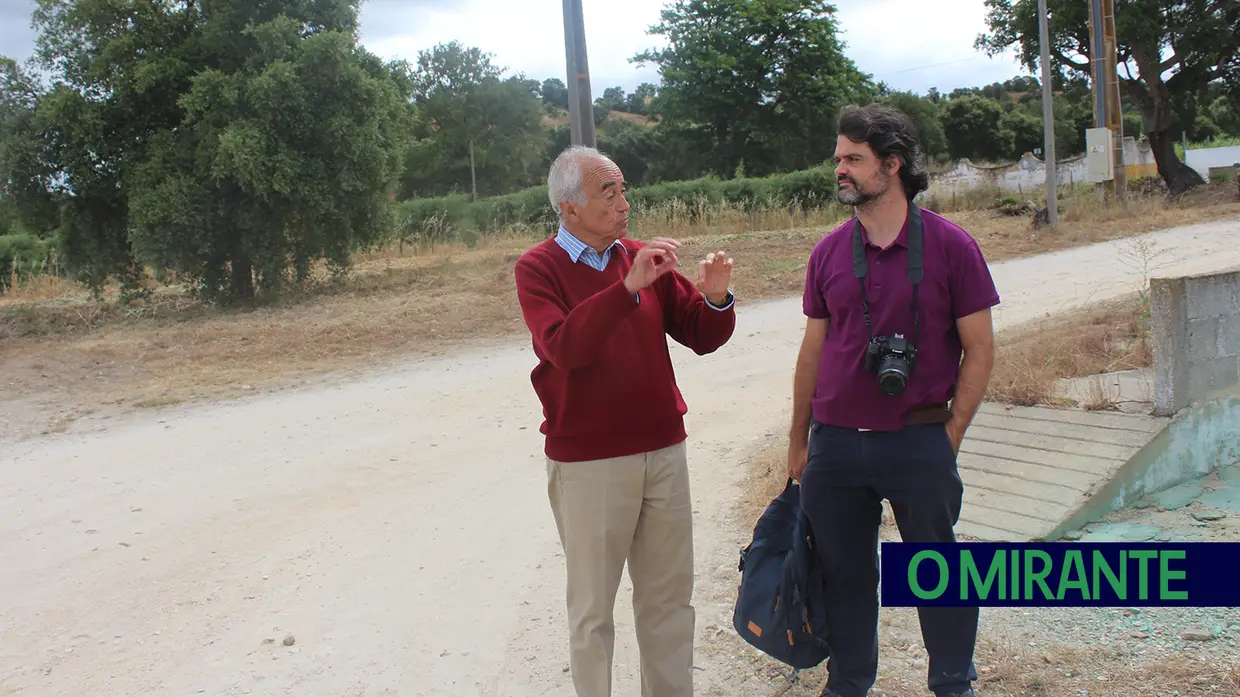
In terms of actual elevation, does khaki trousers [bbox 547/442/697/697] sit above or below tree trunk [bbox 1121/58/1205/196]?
below

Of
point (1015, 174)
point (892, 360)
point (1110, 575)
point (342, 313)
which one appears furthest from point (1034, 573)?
point (1015, 174)

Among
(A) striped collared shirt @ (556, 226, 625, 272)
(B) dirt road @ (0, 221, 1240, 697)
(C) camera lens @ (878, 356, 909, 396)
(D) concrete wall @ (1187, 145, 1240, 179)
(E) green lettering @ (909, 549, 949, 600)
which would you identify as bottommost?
(B) dirt road @ (0, 221, 1240, 697)

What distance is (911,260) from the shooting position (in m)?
2.80

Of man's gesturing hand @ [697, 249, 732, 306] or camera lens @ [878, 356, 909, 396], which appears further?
man's gesturing hand @ [697, 249, 732, 306]

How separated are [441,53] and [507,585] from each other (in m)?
49.7

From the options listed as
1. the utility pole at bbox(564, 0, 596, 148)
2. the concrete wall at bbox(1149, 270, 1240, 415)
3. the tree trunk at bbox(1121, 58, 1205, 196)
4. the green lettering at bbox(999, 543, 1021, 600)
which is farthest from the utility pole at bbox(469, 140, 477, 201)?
the green lettering at bbox(999, 543, 1021, 600)

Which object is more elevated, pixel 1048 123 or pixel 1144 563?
pixel 1048 123

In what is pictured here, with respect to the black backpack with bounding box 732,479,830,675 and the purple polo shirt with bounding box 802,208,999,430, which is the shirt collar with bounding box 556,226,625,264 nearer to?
the purple polo shirt with bounding box 802,208,999,430

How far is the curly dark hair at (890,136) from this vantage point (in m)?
2.90

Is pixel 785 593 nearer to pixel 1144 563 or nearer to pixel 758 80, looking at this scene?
pixel 1144 563

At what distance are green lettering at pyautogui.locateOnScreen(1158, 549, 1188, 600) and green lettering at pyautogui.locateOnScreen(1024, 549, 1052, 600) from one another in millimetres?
245

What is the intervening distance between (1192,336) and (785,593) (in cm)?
334

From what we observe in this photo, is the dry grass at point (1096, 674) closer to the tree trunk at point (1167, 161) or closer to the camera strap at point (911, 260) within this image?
the camera strap at point (911, 260)

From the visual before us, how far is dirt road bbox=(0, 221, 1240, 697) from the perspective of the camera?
3838mm
